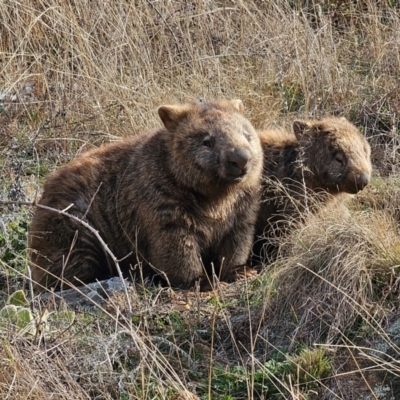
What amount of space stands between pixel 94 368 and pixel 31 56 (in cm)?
533

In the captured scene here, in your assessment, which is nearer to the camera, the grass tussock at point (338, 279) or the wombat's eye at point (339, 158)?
the grass tussock at point (338, 279)

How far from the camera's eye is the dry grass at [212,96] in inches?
213

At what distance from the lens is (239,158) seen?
272 inches

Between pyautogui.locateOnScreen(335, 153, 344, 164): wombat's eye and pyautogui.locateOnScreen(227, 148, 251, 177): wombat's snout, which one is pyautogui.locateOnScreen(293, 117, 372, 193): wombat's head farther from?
pyautogui.locateOnScreen(227, 148, 251, 177): wombat's snout

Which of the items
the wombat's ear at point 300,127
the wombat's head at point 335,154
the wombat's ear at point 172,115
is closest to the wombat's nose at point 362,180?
the wombat's head at point 335,154

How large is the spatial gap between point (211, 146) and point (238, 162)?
11.8 inches

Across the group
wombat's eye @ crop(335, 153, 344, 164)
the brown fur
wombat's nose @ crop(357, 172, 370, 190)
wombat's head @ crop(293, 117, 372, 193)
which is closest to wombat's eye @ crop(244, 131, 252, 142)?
the brown fur

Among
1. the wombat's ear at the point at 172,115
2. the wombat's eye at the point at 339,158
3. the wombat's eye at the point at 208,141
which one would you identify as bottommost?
the wombat's eye at the point at 339,158

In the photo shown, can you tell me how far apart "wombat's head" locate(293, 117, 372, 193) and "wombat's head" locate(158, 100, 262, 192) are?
572 mm

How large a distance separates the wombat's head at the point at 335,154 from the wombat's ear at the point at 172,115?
3.18 ft

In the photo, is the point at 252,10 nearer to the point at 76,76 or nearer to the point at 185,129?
the point at 76,76

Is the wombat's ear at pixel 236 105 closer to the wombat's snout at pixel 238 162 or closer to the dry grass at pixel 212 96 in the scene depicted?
the wombat's snout at pixel 238 162

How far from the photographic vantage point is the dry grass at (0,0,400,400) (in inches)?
213

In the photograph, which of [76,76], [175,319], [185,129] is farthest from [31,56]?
[175,319]
